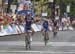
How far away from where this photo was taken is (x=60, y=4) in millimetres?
69000

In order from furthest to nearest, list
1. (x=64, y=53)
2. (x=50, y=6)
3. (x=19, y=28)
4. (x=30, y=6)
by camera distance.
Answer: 1. (x=50, y=6)
2. (x=30, y=6)
3. (x=19, y=28)
4. (x=64, y=53)

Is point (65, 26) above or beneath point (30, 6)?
beneath

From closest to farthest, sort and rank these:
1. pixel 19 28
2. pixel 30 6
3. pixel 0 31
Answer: pixel 0 31 → pixel 19 28 → pixel 30 6

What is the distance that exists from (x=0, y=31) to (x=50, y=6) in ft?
107

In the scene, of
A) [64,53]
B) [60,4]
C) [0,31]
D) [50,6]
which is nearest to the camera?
[64,53]

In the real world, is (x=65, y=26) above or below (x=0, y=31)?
below

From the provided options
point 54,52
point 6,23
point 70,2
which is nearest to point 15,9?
point 6,23

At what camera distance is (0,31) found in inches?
1182

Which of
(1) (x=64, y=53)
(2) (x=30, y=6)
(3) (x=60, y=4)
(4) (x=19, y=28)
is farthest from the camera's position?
(3) (x=60, y=4)

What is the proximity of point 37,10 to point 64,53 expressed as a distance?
104 feet

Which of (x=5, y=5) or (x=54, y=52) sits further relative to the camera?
(x=5, y=5)

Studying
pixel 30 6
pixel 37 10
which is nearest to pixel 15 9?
pixel 30 6

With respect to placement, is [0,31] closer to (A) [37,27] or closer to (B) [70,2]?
(A) [37,27]

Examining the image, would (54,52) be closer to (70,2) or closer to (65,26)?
(65,26)
